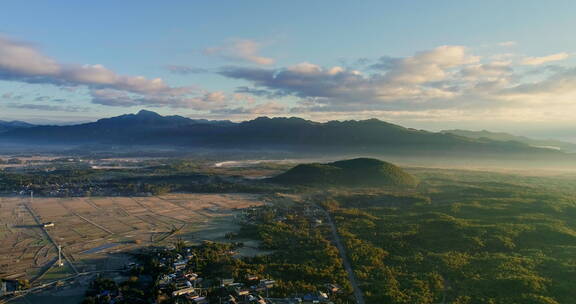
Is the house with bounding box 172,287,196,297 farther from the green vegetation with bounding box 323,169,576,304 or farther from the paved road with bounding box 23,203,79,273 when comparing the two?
the green vegetation with bounding box 323,169,576,304

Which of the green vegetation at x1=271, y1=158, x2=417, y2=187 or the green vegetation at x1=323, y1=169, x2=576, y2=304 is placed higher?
the green vegetation at x1=271, y1=158, x2=417, y2=187

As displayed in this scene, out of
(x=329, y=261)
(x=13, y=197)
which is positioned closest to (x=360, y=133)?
(x=13, y=197)

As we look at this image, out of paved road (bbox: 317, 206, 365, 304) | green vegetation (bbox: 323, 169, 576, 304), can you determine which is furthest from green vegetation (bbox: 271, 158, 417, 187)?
paved road (bbox: 317, 206, 365, 304)

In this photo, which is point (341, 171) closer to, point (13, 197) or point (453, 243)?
point (453, 243)

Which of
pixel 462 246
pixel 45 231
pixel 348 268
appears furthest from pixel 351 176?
pixel 45 231

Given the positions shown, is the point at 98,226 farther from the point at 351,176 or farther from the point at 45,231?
the point at 351,176

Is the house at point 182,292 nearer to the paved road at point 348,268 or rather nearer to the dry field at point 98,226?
the dry field at point 98,226
